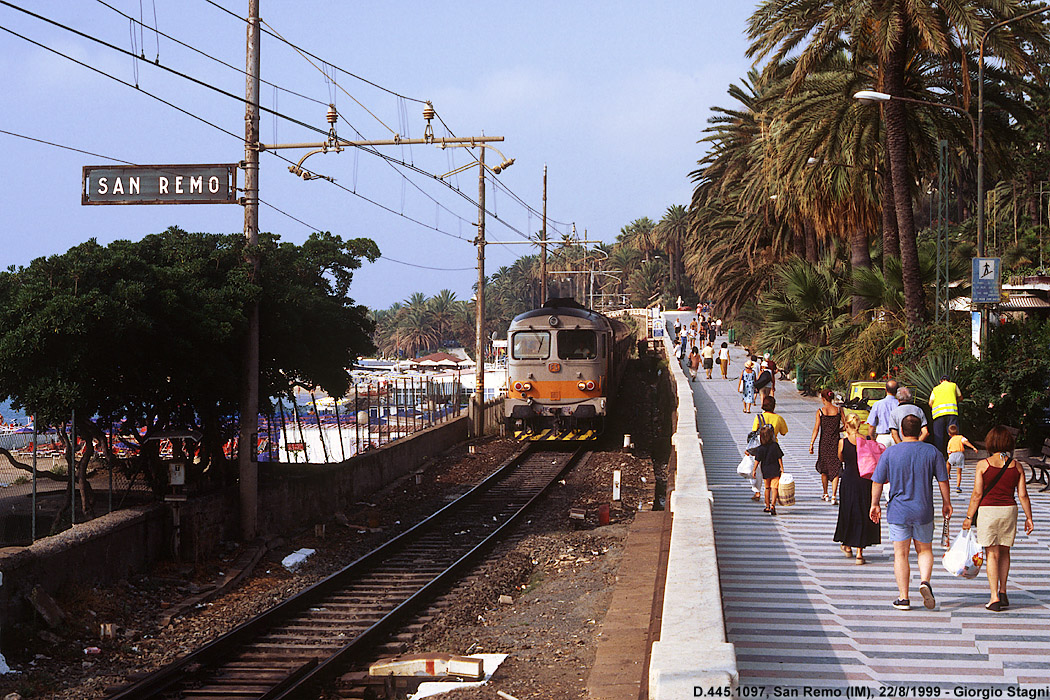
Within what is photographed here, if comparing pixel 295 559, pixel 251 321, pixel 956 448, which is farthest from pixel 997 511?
pixel 251 321

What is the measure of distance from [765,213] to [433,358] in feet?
176

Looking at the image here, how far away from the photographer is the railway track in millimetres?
10820

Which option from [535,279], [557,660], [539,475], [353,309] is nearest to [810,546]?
[557,660]

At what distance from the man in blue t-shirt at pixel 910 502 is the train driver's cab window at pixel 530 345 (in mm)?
20157

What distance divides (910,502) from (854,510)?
1.35 meters

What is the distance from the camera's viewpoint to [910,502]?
8.60 meters

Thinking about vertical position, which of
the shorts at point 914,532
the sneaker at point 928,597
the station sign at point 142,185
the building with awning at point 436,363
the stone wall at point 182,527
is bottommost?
the stone wall at point 182,527

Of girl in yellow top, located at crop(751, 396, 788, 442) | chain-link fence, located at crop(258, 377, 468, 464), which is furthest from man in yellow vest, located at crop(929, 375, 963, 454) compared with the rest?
chain-link fence, located at crop(258, 377, 468, 464)

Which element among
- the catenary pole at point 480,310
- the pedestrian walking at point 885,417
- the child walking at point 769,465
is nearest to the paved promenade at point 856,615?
the child walking at point 769,465

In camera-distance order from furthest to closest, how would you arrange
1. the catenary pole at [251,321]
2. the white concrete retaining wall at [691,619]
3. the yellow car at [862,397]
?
the catenary pole at [251,321] < the yellow car at [862,397] < the white concrete retaining wall at [691,619]

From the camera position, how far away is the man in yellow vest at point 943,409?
14.2 metres

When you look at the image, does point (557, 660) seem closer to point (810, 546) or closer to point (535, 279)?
point (810, 546)

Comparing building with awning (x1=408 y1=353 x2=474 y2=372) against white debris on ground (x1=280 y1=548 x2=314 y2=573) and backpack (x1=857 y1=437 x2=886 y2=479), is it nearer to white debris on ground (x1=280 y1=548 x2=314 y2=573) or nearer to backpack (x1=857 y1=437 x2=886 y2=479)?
white debris on ground (x1=280 y1=548 x2=314 y2=573)

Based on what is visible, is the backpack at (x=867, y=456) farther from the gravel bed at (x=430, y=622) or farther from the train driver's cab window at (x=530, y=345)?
the train driver's cab window at (x=530, y=345)
